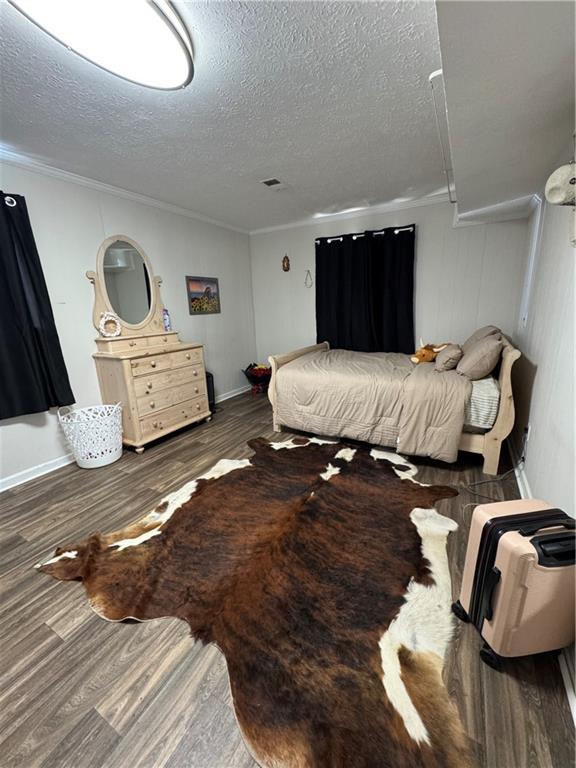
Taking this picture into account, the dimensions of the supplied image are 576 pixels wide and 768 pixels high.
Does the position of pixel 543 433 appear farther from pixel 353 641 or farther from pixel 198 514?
pixel 198 514

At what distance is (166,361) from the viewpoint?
313 cm

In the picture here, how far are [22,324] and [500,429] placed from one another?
12.1ft

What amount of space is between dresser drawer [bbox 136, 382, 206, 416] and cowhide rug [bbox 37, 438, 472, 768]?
1.00 m

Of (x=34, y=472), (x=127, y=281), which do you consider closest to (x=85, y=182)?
(x=127, y=281)

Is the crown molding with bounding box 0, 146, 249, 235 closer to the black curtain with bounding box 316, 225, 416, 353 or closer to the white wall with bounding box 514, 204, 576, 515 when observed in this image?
the black curtain with bounding box 316, 225, 416, 353

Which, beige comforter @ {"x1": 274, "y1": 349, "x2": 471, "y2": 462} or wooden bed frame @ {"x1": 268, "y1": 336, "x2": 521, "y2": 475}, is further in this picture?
beige comforter @ {"x1": 274, "y1": 349, "x2": 471, "y2": 462}

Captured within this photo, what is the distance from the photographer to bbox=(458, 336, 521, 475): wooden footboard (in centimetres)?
216

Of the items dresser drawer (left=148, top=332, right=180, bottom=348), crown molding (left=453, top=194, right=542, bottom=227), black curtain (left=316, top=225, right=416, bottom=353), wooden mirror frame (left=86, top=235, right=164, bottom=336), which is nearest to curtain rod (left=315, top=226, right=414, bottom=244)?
black curtain (left=316, top=225, right=416, bottom=353)

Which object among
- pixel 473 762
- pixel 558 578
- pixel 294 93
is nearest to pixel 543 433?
pixel 558 578

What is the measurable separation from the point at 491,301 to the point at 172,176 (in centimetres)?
356

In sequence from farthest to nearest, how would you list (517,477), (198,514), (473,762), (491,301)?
(491,301), (517,477), (198,514), (473,762)

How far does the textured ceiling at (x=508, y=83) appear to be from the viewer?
0.87 m

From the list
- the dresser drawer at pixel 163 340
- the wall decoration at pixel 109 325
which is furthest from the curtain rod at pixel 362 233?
the wall decoration at pixel 109 325

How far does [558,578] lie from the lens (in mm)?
949
